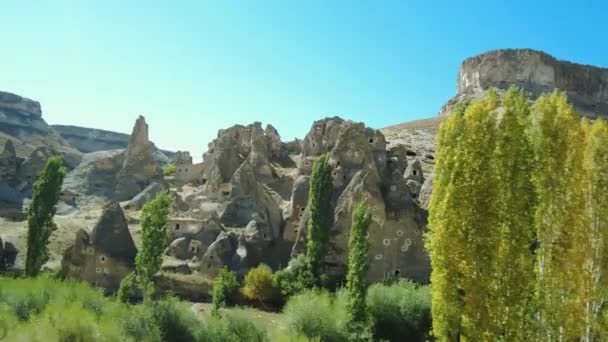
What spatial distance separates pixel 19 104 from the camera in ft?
415

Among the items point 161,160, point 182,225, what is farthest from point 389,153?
point 161,160

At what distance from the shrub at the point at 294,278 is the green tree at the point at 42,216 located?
16.5 meters

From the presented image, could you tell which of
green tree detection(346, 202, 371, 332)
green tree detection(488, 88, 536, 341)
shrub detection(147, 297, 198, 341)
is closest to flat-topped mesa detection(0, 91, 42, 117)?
shrub detection(147, 297, 198, 341)

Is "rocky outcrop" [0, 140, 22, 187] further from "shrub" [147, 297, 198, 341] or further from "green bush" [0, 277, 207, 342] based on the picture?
"shrub" [147, 297, 198, 341]

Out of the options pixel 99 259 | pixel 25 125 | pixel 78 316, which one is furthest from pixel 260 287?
pixel 25 125

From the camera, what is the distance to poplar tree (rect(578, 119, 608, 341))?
15.9m

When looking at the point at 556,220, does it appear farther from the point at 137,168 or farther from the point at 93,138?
the point at 93,138

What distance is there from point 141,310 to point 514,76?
110 metres

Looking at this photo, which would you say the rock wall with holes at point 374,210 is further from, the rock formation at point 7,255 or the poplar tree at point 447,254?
the rock formation at point 7,255

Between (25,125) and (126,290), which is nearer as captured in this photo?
(126,290)

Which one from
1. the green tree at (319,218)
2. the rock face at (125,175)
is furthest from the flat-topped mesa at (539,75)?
the green tree at (319,218)

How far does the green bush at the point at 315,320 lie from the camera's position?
90.5ft

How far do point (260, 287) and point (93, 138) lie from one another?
407ft

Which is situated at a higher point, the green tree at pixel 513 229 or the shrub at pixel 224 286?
the green tree at pixel 513 229
